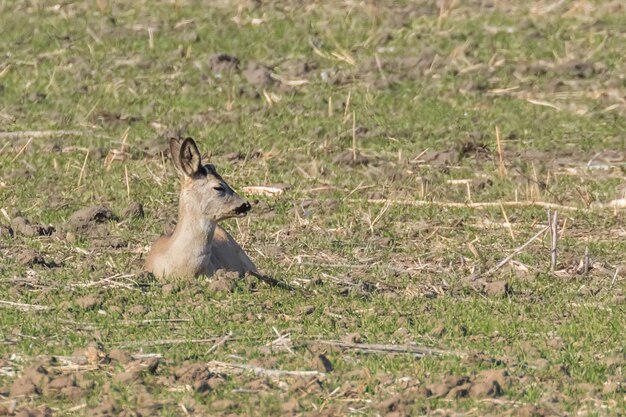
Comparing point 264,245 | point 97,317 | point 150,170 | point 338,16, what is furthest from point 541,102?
point 97,317

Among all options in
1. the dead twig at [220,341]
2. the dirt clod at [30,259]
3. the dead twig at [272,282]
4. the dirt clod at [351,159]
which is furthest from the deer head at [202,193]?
the dirt clod at [351,159]

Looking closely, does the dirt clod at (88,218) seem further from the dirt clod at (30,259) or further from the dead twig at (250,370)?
the dead twig at (250,370)

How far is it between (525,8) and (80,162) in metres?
7.11

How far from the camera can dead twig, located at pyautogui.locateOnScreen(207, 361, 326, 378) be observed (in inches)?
305

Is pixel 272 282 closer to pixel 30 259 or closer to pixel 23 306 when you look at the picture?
pixel 23 306

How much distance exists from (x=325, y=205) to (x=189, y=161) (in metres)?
2.76

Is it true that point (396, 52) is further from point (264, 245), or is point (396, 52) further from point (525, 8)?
point (264, 245)

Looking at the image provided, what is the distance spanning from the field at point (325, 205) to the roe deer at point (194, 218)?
193 millimetres

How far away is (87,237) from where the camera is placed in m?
11.5

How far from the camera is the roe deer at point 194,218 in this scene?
9.80 meters

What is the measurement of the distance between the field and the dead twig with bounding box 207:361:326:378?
0.05 ft

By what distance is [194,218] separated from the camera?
9.90m

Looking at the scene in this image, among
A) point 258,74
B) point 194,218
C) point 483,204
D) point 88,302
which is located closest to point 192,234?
point 194,218

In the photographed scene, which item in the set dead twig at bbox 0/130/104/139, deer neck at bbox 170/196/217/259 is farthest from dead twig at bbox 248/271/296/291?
dead twig at bbox 0/130/104/139
